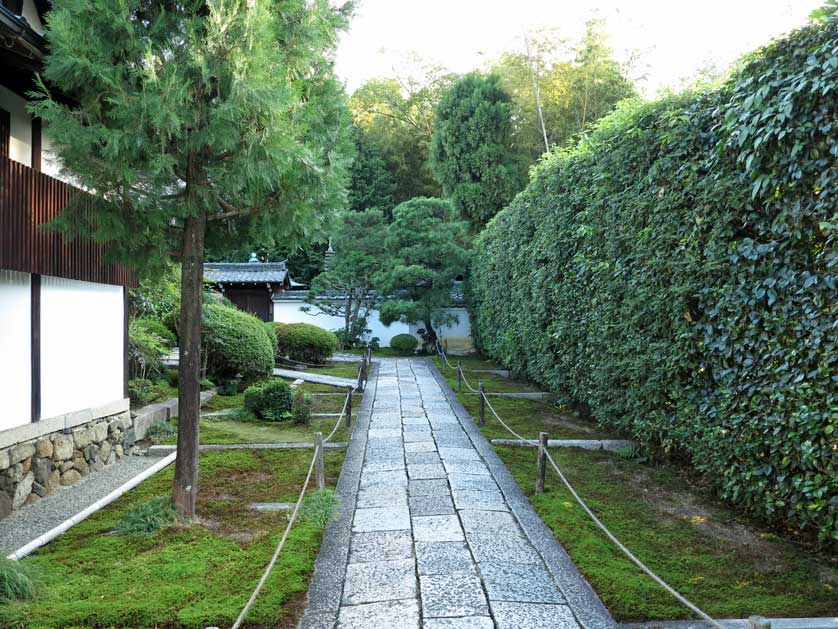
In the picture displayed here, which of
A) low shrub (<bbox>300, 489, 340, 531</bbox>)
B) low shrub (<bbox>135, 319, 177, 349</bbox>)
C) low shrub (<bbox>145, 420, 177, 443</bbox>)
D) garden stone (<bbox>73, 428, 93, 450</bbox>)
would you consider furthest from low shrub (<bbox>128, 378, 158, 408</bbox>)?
low shrub (<bbox>300, 489, 340, 531</bbox>)

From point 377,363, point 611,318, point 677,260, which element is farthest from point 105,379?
point 377,363

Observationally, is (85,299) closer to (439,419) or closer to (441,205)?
(439,419)

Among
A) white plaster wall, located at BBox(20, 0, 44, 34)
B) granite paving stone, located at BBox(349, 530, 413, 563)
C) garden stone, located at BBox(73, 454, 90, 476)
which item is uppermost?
white plaster wall, located at BBox(20, 0, 44, 34)

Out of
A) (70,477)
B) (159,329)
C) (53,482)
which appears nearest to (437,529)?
(53,482)

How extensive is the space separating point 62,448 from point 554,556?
192 inches

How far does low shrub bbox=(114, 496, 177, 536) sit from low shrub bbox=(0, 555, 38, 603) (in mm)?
1043

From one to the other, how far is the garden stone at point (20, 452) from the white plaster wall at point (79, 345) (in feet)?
1.30

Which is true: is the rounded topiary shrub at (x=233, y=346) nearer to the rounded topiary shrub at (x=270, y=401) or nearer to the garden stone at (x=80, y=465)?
the rounded topiary shrub at (x=270, y=401)

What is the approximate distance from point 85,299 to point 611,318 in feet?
19.4

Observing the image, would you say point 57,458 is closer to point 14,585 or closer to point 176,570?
point 14,585

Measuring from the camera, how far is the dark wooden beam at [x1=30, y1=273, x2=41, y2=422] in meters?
5.81

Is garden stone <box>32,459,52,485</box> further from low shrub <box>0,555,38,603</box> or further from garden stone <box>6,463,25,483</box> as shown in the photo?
low shrub <box>0,555,38,603</box>

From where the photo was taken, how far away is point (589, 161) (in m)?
7.99

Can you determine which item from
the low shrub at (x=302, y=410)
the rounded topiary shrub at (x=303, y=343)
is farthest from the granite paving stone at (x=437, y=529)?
the rounded topiary shrub at (x=303, y=343)
